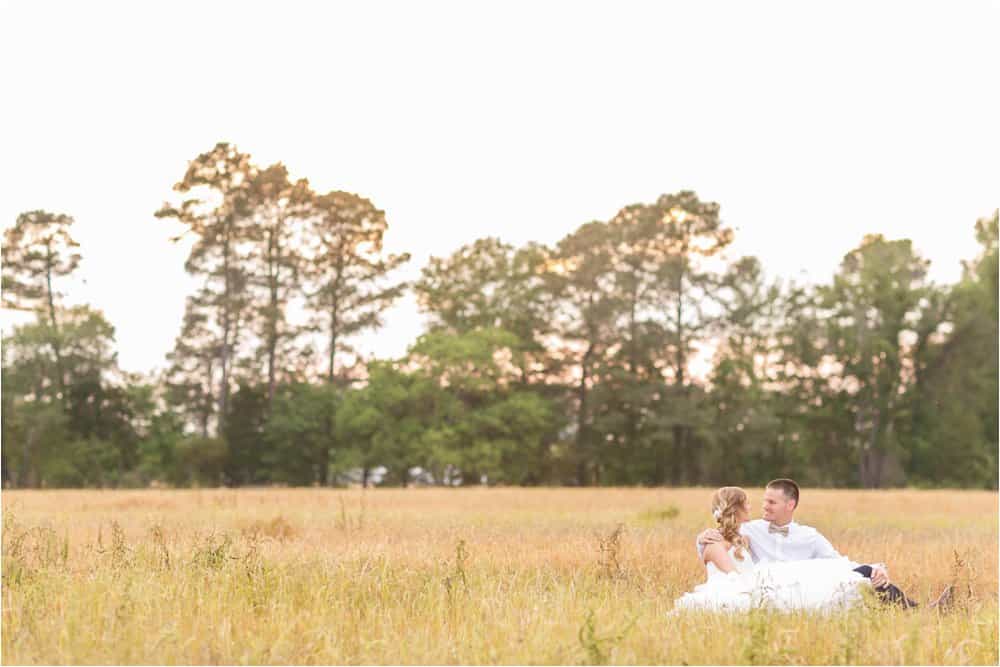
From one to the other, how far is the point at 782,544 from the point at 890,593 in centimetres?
93

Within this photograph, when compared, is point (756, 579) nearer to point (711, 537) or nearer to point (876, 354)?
point (711, 537)

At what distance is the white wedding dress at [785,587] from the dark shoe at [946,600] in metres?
0.82

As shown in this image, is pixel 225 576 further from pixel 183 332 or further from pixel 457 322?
pixel 457 322

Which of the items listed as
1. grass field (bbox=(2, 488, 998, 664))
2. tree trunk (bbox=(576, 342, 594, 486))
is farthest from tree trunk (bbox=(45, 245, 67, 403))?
grass field (bbox=(2, 488, 998, 664))

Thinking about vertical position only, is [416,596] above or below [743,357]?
below

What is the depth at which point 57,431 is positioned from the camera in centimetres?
4434

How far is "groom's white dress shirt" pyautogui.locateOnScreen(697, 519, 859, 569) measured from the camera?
9031mm

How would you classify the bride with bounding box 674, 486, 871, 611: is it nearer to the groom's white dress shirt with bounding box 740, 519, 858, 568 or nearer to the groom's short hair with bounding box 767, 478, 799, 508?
the groom's white dress shirt with bounding box 740, 519, 858, 568

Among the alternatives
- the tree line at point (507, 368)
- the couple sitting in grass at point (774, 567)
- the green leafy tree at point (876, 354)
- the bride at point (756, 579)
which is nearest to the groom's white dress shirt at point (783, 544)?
the couple sitting in grass at point (774, 567)

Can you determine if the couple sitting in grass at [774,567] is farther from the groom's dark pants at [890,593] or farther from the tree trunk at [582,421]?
the tree trunk at [582,421]

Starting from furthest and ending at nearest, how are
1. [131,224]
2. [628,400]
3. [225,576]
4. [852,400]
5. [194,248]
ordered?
1. [852,400]
2. [628,400]
3. [194,248]
4. [131,224]
5. [225,576]

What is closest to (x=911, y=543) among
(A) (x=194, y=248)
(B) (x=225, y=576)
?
(B) (x=225, y=576)

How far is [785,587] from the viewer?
841cm

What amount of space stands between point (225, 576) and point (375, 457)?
121 feet
